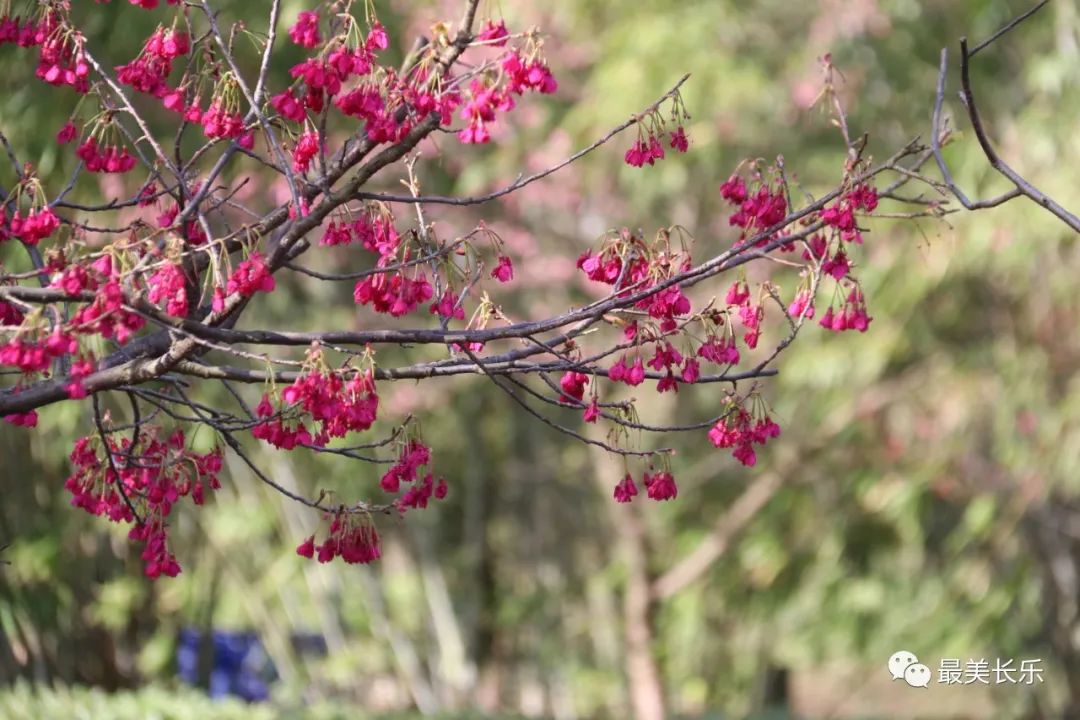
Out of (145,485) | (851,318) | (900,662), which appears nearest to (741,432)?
(851,318)

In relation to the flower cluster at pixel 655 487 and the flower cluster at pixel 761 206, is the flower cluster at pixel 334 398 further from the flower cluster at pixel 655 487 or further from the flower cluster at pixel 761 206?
the flower cluster at pixel 761 206

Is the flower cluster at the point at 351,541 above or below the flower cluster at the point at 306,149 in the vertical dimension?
below

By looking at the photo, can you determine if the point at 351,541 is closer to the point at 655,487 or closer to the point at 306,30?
the point at 655,487

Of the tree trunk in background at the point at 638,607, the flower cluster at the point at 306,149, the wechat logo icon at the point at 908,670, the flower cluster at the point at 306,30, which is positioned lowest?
the wechat logo icon at the point at 908,670

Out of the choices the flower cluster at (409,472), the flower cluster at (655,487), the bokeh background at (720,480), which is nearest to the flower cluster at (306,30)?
the flower cluster at (409,472)

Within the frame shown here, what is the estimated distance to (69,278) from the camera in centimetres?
206

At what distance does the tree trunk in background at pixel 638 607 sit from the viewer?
308 inches

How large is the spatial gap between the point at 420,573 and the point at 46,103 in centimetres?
478

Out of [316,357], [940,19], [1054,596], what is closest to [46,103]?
[316,357]

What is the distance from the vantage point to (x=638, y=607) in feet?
26.0

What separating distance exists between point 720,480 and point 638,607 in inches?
37.6

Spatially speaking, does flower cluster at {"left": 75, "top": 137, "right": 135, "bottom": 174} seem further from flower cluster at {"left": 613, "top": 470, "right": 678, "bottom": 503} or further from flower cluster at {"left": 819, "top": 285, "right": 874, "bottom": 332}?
flower cluster at {"left": 819, "top": 285, "right": 874, "bottom": 332}

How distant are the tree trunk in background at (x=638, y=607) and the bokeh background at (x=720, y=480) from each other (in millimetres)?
18

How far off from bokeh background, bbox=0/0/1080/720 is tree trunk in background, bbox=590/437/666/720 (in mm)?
18
